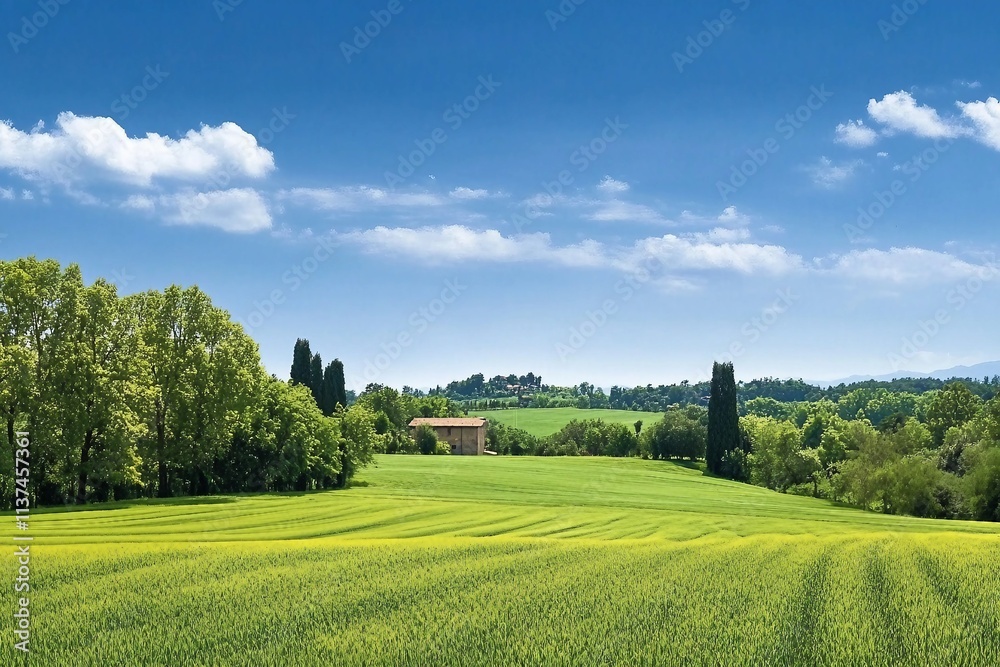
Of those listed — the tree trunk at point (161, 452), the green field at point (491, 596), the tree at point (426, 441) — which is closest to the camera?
the green field at point (491, 596)

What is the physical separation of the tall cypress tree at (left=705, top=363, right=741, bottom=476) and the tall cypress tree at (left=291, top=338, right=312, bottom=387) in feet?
195

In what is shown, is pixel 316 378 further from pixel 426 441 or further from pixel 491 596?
pixel 491 596

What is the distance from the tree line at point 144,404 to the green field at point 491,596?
21.5 ft

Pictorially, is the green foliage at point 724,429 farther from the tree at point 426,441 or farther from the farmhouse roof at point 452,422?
the farmhouse roof at point 452,422

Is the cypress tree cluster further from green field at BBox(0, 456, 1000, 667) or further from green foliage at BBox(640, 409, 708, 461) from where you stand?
green field at BBox(0, 456, 1000, 667)

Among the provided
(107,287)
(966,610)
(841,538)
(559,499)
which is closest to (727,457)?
(559,499)

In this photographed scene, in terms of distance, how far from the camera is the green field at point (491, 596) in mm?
12781

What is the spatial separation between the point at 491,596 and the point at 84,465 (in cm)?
3392

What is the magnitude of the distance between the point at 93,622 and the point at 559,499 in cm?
4635

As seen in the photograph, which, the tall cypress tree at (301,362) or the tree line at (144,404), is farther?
the tall cypress tree at (301,362)

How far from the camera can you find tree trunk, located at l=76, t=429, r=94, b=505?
4206 centimetres

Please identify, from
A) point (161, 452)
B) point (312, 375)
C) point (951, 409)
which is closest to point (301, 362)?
point (312, 375)

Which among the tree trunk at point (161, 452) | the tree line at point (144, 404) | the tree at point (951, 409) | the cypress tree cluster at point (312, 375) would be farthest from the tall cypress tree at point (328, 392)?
the tree at point (951, 409)

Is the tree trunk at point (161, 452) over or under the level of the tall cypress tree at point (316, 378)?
under
